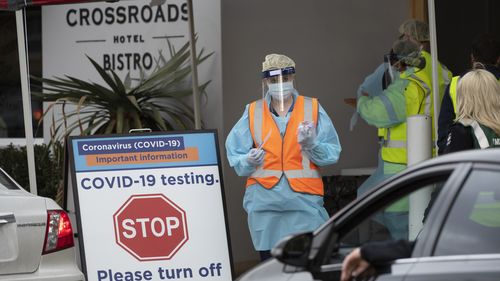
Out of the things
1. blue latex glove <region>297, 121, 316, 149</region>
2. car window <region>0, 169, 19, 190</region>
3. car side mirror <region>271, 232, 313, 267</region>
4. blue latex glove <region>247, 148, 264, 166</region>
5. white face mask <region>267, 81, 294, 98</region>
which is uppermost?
white face mask <region>267, 81, 294, 98</region>

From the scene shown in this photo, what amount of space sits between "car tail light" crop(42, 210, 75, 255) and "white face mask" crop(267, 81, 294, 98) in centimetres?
155

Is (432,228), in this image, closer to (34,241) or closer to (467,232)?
(467,232)

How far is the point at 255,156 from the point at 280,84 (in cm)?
51

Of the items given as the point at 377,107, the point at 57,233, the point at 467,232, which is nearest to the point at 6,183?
the point at 57,233

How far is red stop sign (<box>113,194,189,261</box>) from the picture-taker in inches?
345

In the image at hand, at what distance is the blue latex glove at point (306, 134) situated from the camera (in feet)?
26.5

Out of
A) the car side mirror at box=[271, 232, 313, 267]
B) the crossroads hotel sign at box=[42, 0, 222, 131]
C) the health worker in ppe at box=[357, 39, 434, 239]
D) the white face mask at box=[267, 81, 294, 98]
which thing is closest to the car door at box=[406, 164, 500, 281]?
the car side mirror at box=[271, 232, 313, 267]

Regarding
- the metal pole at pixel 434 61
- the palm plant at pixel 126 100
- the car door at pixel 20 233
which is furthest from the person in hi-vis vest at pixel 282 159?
the palm plant at pixel 126 100

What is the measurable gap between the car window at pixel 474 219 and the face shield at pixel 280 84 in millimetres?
3822

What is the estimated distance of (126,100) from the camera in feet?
37.0

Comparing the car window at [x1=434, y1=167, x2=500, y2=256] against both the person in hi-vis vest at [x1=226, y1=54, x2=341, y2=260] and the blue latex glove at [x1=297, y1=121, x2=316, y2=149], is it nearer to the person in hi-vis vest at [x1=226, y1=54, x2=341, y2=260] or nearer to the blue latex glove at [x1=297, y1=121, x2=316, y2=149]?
the blue latex glove at [x1=297, y1=121, x2=316, y2=149]

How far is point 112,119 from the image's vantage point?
36.9 feet

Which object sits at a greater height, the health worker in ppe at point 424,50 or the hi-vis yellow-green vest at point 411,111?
the health worker in ppe at point 424,50

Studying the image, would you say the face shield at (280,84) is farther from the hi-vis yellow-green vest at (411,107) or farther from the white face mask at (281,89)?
the hi-vis yellow-green vest at (411,107)
